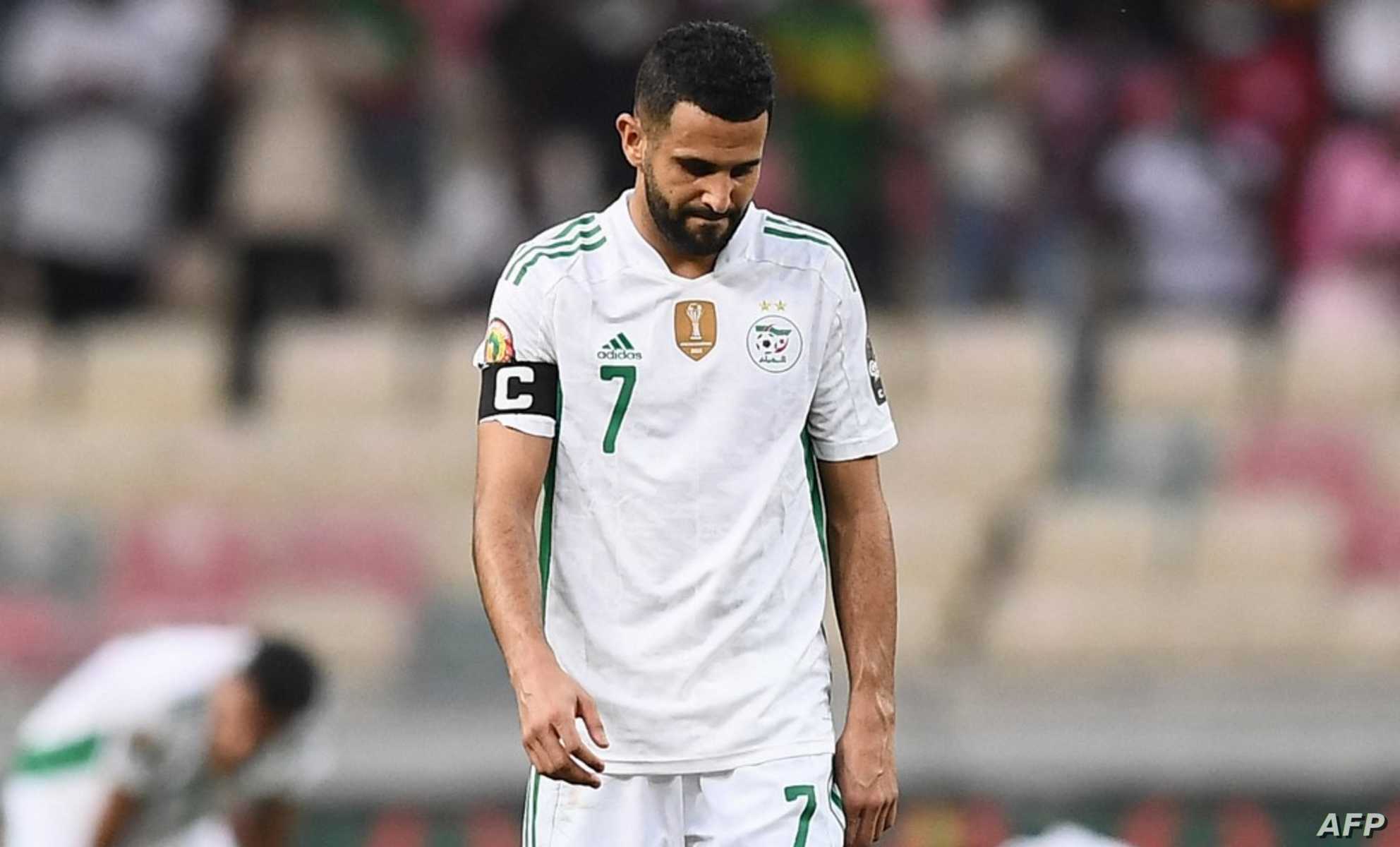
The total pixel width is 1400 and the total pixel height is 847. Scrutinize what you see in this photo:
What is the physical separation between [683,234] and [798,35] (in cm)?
679

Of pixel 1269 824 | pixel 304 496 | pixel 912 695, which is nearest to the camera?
pixel 1269 824

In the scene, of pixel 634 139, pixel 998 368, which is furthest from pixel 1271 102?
pixel 634 139

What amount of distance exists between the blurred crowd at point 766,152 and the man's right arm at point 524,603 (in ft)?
20.3

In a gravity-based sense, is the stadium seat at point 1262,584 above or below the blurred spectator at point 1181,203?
below

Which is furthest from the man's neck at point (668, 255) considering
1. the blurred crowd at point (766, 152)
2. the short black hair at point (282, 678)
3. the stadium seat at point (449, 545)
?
the blurred crowd at point (766, 152)

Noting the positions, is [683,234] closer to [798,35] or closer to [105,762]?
[105,762]

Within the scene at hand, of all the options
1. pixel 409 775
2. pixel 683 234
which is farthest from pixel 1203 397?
pixel 683 234

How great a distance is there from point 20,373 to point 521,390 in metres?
6.93

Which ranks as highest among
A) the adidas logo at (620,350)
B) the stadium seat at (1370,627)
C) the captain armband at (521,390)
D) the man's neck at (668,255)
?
the man's neck at (668,255)

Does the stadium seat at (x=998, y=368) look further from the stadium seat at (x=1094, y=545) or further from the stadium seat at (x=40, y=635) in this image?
the stadium seat at (x=40, y=635)

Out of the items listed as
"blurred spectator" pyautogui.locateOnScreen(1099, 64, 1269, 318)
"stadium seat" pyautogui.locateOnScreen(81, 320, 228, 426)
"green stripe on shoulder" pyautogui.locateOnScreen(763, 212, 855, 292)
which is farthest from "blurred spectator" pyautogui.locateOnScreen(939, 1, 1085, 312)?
"green stripe on shoulder" pyautogui.locateOnScreen(763, 212, 855, 292)

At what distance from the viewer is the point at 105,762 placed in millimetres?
7445

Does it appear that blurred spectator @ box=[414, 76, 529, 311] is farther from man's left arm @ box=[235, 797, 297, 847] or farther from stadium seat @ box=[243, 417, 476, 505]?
man's left arm @ box=[235, 797, 297, 847]

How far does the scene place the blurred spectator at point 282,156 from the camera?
10703 mm
